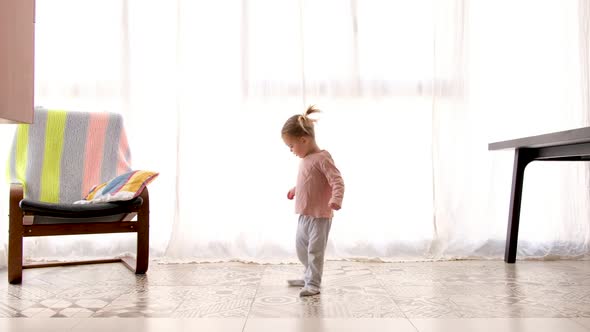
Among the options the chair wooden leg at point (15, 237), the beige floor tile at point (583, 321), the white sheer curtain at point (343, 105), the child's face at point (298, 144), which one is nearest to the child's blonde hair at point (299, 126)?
the child's face at point (298, 144)

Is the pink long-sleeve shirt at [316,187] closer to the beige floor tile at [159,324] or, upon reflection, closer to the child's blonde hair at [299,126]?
the child's blonde hair at [299,126]

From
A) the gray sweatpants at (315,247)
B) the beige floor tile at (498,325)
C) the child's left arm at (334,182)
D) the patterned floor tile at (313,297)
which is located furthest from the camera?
the gray sweatpants at (315,247)

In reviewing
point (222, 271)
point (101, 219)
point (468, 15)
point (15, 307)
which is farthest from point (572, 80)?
point (15, 307)

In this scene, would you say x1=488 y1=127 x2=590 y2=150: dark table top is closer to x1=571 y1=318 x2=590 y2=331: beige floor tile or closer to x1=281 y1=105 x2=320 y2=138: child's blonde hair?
x1=571 y1=318 x2=590 y2=331: beige floor tile

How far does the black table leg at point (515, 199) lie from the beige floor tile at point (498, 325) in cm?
128

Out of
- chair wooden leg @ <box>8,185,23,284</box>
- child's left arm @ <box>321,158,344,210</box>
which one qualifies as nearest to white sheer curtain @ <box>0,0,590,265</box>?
chair wooden leg @ <box>8,185,23,284</box>

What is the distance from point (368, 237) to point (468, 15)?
1.41 m

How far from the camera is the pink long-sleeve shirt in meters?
2.18

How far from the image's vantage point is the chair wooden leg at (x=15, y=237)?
243 centimetres

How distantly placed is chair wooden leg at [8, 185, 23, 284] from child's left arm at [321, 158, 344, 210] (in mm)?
1363

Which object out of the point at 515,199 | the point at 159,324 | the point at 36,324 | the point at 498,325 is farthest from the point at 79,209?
the point at 515,199

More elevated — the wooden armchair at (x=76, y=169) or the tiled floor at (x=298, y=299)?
the wooden armchair at (x=76, y=169)

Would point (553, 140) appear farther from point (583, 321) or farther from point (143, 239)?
point (143, 239)

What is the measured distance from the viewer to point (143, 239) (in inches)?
104
